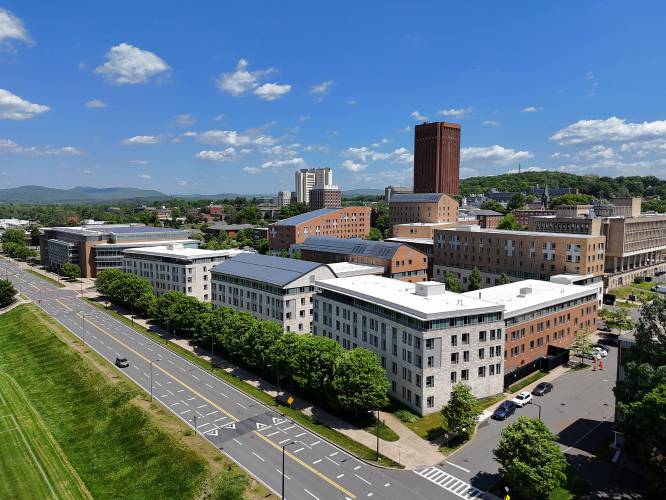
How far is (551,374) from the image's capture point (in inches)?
3078

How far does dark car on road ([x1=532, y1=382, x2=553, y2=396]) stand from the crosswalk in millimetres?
24841

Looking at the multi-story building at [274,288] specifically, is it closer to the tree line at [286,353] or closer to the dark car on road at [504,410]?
the tree line at [286,353]

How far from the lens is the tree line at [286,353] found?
62875 millimetres

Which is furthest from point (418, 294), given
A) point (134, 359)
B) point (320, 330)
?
point (134, 359)

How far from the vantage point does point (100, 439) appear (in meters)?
68.6

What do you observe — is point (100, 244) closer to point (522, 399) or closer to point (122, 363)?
point (122, 363)

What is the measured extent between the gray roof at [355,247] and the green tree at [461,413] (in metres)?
65.6

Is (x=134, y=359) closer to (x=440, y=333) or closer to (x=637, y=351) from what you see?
(x=440, y=333)

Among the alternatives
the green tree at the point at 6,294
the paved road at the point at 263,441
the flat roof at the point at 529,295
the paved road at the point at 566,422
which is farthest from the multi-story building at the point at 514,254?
the green tree at the point at 6,294

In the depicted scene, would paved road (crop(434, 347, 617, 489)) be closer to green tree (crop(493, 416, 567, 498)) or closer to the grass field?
green tree (crop(493, 416, 567, 498))

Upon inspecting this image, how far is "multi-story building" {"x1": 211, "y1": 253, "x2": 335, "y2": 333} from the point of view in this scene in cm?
9612

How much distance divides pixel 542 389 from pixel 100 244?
152m

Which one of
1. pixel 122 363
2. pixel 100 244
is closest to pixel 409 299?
pixel 122 363

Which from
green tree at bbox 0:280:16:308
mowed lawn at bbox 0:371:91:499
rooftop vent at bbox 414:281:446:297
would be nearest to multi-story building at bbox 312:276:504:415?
rooftop vent at bbox 414:281:446:297
